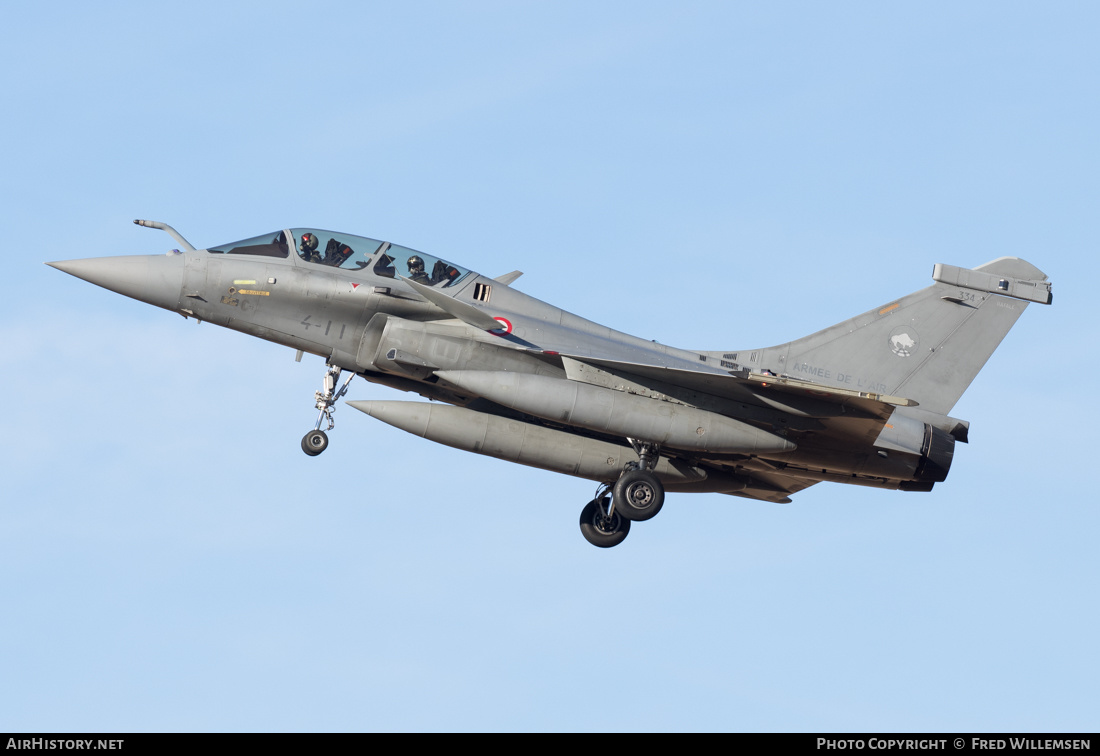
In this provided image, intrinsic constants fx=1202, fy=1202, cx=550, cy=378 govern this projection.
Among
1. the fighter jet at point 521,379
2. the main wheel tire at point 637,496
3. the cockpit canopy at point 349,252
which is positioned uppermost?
the cockpit canopy at point 349,252

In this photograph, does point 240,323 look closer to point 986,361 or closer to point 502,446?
point 502,446

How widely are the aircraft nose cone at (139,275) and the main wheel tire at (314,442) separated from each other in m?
2.76

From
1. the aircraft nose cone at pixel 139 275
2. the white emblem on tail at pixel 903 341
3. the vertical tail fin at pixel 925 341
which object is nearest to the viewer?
the aircraft nose cone at pixel 139 275

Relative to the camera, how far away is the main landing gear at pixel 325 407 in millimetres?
17928

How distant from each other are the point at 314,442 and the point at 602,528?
16.9 ft

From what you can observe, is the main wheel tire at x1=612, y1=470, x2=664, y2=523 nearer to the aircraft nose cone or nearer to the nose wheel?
the nose wheel

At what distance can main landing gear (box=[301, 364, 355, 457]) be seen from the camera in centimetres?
1793

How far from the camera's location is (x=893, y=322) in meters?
20.2

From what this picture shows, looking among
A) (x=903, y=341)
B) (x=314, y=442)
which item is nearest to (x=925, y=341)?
(x=903, y=341)

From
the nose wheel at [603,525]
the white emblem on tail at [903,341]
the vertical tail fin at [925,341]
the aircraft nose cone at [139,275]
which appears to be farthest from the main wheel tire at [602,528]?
the aircraft nose cone at [139,275]

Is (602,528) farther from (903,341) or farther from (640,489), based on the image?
(903,341)

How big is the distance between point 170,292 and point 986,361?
13195 mm

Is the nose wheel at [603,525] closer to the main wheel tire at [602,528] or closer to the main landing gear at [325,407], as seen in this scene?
the main wheel tire at [602,528]
